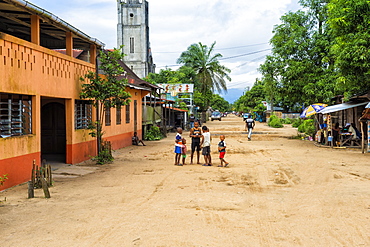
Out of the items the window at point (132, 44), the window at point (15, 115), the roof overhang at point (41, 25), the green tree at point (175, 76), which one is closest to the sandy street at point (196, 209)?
the window at point (15, 115)

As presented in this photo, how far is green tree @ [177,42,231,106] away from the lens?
52.1m

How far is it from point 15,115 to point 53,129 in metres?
6.36

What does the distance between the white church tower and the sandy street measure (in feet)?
173

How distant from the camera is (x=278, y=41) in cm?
2359

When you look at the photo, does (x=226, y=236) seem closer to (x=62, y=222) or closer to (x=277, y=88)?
(x=62, y=222)

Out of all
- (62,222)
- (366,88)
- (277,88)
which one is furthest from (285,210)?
(277,88)

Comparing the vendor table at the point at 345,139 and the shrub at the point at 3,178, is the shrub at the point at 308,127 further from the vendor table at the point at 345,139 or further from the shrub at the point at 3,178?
the shrub at the point at 3,178

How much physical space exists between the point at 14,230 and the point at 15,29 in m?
9.81

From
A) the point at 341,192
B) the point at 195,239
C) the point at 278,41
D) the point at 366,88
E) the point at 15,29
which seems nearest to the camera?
the point at 195,239

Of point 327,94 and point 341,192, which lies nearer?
point 341,192

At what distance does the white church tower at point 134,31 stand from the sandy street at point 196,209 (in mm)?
52764

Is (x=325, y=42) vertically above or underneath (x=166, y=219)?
above

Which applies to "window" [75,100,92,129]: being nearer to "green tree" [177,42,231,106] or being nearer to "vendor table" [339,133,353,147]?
"vendor table" [339,133,353,147]

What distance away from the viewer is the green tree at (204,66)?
171 ft
